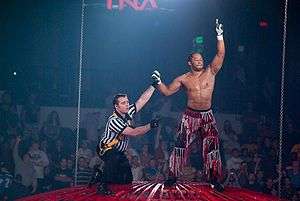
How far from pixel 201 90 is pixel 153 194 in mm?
1565

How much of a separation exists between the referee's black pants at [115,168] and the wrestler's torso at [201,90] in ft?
3.71

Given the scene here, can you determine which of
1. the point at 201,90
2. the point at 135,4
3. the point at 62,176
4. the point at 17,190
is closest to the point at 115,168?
the point at 201,90

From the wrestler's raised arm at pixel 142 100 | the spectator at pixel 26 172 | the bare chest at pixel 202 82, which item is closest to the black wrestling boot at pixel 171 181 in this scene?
the wrestler's raised arm at pixel 142 100

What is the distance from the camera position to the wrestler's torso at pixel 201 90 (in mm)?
5984

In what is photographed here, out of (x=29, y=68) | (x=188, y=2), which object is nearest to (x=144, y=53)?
(x=188, y=2)

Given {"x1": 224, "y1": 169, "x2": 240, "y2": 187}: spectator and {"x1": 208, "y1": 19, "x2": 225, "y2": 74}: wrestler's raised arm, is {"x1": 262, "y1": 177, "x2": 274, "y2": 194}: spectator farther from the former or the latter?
{"x1": 208, "y1": 19, "x2": 225, "y2": 74}: wrestler's raised arm

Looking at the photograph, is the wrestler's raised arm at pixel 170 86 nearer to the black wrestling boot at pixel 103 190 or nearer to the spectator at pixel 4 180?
the black wrestling boot at pixel 103 190

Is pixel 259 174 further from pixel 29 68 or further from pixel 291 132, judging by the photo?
pixel 29 68

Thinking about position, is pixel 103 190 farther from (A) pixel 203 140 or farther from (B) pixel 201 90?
(B) pixel 201 90

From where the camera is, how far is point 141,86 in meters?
7.97

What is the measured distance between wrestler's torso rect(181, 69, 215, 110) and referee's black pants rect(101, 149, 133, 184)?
113 cm

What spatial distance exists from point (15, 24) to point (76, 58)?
4.07ft

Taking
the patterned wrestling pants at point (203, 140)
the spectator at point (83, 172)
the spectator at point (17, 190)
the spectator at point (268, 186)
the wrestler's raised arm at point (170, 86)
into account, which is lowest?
the spectator at point (17, 190)

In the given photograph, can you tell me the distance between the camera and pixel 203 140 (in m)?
5.89
